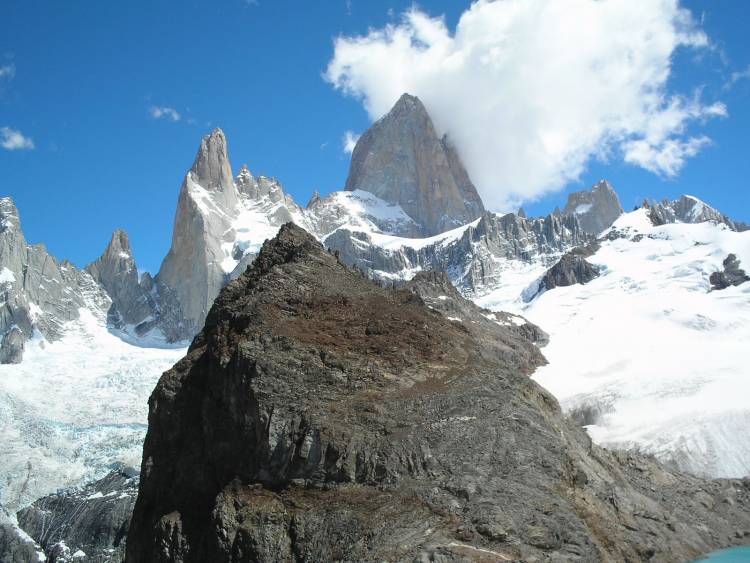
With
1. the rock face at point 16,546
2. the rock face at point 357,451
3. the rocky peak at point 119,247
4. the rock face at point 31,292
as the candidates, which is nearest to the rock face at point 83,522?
the rock face at point 16,546

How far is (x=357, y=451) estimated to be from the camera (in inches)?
1059

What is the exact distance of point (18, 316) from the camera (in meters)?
153

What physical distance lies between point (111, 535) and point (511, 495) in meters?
67.5

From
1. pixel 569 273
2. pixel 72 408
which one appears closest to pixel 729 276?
pixel 569 273

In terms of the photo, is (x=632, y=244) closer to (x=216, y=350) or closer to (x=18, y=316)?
(x=18, y=316)

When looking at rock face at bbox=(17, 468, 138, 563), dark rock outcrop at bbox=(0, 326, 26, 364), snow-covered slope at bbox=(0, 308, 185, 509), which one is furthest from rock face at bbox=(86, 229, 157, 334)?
rock face at bbox=(17, 468, 138, 563)

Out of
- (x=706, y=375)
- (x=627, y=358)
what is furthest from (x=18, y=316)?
(x=706, y=375)

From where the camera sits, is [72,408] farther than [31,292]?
No

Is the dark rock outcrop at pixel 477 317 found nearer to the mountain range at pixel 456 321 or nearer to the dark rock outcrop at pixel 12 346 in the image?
the mountain range at pixel 456 321

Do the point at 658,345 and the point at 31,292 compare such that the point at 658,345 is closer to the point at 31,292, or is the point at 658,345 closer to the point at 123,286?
the point at 123,286

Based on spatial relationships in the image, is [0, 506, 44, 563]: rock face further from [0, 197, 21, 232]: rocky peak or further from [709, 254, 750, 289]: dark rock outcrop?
[709, 254, 750, 289]: dark rock outcrop

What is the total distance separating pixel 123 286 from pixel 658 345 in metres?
118

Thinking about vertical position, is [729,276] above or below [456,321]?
above

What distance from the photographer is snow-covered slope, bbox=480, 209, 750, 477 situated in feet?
252
